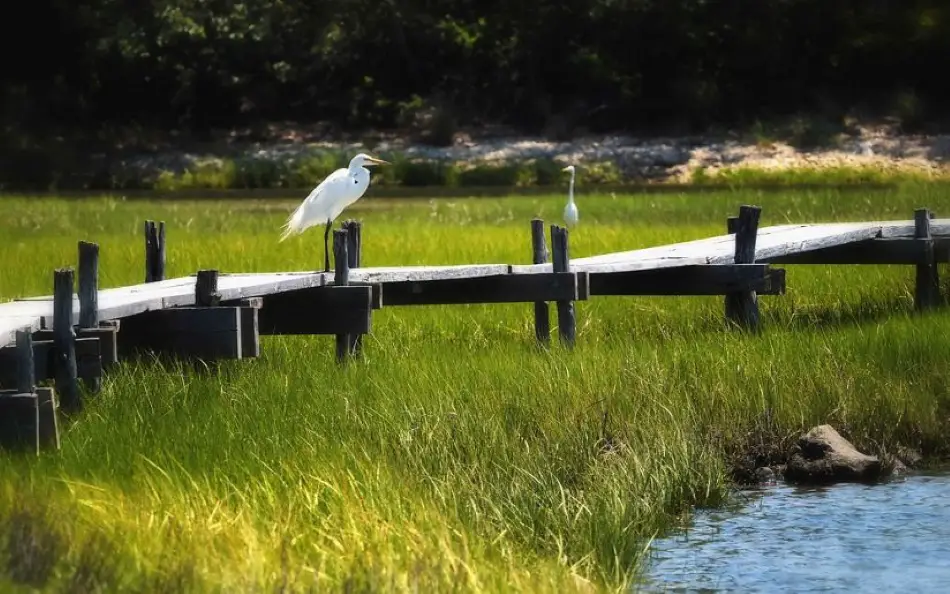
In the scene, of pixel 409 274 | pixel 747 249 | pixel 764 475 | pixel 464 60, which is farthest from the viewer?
pixel 464 60

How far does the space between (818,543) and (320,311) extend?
397 centimetres

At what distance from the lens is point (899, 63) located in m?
39.0

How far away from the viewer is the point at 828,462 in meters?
9.36

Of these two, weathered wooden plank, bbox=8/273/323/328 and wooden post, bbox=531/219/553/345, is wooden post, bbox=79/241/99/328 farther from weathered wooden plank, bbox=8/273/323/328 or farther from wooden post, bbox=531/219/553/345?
wooden post, bbox=531/219/553/345

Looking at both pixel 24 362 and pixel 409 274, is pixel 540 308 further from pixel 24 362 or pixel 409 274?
pixel 24 362

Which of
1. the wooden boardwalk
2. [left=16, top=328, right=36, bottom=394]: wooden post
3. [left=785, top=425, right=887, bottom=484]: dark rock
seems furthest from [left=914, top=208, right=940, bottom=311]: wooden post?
[left=16, top=328, right=36, bottom=394]: wooden post

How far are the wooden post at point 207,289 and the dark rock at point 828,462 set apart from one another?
3.28 m

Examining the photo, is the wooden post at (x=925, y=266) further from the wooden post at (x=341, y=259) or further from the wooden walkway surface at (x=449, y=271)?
the wooden post at (x=341, y=259)

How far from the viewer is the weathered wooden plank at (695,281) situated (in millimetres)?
12844

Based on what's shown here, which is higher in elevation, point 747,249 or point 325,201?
point 325,201

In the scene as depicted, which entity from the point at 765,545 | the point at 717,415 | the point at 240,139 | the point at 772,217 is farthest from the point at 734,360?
the point at 240,139

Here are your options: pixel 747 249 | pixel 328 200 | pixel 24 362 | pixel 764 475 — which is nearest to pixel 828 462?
pixel 764 475

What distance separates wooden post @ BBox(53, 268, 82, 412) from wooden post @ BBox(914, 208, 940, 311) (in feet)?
26.0

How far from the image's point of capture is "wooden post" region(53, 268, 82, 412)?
8594 millimetres
